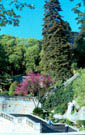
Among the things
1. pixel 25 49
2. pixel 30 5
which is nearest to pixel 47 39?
pixel 25 49

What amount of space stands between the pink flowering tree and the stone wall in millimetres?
1526

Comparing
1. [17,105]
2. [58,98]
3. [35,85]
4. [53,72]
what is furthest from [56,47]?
[17,105]

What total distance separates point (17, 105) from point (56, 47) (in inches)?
422

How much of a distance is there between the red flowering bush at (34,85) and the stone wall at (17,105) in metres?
1.58

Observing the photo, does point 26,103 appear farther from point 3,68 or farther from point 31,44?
point 31,44

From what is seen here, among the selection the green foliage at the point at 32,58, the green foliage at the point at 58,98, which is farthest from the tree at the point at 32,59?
the green foliage at the point at 58,98

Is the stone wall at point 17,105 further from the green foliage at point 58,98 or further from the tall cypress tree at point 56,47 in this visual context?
the tall cypress tree at point 56,47

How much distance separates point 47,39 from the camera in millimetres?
35656

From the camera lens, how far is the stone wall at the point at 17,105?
100 feet

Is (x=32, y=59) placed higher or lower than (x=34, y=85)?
higher

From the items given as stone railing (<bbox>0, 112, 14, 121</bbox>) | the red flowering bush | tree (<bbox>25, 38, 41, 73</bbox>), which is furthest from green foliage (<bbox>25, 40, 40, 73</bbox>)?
stone railing (<bbox>0, 112, 14, 121</bbox>)

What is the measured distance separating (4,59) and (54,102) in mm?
15827

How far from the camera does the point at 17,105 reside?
30.8 m

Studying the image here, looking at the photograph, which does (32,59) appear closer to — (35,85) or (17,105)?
(35,85)
